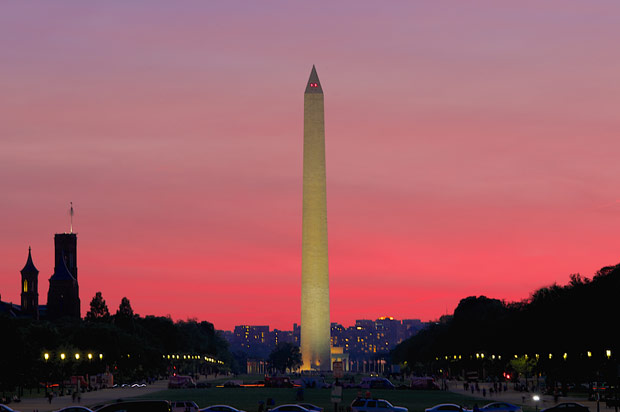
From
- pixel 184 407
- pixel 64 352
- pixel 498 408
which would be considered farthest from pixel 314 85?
Result: pixel 498 408

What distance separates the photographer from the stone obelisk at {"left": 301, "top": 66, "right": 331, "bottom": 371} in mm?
159625

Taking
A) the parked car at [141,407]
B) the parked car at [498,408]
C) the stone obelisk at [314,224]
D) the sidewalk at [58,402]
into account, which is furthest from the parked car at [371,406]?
the stone obelisk at [314,224]

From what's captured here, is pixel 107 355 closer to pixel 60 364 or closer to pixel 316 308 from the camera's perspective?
pixel 60 364

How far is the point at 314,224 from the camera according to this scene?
161 meters

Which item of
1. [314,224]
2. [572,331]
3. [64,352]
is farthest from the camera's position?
[314,224]

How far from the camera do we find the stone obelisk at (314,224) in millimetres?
159625

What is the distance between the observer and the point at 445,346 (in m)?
184

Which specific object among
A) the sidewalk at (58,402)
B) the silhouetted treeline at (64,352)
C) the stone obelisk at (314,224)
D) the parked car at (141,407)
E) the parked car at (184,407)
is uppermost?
the stone obelisk at (314,224)

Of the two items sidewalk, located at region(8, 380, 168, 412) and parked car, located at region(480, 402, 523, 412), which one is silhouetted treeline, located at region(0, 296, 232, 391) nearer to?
sidewalk, located at region(8, 380, 168, 412)

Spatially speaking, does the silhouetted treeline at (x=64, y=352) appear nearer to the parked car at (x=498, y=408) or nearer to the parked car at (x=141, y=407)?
the parked car at (x=141, y=407)

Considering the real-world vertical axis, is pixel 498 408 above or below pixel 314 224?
below

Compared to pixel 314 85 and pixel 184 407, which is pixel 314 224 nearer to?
pixel 314 85

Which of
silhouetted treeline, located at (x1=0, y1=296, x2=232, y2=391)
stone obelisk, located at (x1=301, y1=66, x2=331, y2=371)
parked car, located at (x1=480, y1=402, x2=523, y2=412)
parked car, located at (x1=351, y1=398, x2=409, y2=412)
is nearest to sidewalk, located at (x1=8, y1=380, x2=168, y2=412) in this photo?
silhouetted treeline, located at (x1=0, y1=296, x2=232, y2=391)

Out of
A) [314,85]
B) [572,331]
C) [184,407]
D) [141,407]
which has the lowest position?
[184,407]
